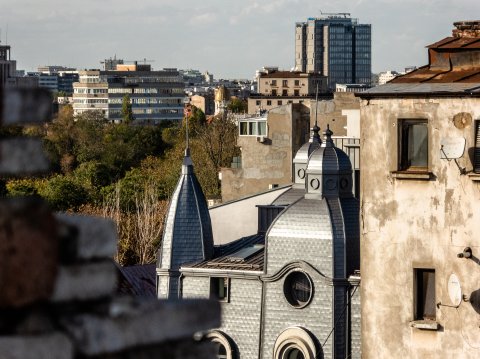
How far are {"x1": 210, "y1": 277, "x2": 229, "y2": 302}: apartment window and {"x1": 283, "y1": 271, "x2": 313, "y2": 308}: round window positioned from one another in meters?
1.40

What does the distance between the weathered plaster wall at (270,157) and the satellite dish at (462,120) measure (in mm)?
33893

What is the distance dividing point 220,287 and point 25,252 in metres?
26.2

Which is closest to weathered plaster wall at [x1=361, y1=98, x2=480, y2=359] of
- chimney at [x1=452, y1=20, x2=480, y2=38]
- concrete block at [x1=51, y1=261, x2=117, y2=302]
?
chimney at [x1=452, y1=20, x2=480, y2=38]

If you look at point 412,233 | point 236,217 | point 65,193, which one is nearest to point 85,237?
point 412,233

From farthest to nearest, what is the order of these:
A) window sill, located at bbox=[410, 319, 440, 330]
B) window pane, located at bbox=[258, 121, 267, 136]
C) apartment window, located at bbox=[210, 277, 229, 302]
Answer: window pane, located at bbox=[258, 121, 267, 136], apartment window, located at bbox=[210, 277, 229, 302], window sill, located at bbox=[410, 319, 440, 330]

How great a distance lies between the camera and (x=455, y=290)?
1725 cm

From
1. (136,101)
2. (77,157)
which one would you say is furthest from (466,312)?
(136,101)

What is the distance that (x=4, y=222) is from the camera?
416 cm

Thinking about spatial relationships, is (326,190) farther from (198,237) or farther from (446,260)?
(446,260)

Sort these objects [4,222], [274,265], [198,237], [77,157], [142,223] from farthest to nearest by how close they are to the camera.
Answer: [77,157]
[142,223]
[198,237]
[274,265]
[4,222]

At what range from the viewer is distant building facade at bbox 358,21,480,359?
17.2 metres

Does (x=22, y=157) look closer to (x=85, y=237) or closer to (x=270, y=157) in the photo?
(x=85, y=237)

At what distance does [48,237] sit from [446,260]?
44.2 feet

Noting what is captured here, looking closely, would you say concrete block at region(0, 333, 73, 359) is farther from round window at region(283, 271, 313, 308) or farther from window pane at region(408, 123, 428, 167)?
round window at region(283, 271, 313, 308)
